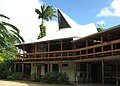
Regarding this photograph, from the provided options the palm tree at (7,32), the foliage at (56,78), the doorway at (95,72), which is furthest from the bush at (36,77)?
the palm tree at (7,32)

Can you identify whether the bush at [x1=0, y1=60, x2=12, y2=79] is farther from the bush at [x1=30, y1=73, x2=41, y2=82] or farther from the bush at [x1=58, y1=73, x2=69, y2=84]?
the bush at [x1=58, y1=73, x2=69, y2=84]

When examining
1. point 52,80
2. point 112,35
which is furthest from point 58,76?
point 112,35

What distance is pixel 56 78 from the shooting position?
3050 centimetres

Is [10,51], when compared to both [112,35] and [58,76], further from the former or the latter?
[112,35]

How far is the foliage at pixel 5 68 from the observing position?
37.7 meters

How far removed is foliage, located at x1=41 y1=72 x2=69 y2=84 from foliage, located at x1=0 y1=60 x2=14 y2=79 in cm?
789

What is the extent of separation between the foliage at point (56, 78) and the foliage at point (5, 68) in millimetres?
7889

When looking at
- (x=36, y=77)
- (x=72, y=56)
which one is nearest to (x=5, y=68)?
(x=36, y=77)

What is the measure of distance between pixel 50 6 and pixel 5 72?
27.4m

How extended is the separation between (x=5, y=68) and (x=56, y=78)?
10.7 metres

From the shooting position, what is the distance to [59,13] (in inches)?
1590

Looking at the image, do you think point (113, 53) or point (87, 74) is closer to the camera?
point (113, 53)

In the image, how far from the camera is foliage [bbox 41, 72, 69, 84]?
29734 millimetres

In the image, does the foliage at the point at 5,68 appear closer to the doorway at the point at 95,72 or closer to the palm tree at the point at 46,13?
the doorway at the point at 95,72
